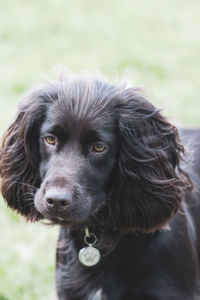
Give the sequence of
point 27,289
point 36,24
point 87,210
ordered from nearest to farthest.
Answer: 1. point 87,210
2. point 27,289
3. point 36,24

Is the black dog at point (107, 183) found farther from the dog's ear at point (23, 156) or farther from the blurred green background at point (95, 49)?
the blurred green background at point (95, 49)

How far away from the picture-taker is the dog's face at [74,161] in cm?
293

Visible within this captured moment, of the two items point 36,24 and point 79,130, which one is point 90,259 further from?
point 36,24

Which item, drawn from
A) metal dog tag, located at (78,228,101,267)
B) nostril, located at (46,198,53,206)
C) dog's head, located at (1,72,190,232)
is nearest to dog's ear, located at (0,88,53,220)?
dog's head, located at (1,72,190,232)

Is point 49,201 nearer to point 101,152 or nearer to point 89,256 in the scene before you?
point 101,152

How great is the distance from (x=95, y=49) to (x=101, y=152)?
600cm

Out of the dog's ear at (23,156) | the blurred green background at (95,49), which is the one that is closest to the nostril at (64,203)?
the dog's ear at (23,156)

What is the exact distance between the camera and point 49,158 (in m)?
3.12

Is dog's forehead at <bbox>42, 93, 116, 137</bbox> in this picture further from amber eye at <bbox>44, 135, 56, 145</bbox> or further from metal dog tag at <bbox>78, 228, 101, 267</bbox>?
metal dog tag at <bbox>78, 228, 101, 267</bbox>

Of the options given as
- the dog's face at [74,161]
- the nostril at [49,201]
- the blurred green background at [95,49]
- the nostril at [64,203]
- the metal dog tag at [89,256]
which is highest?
the blurred green background at [95,49]

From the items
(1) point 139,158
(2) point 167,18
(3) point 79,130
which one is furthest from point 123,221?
(2) point 167,18

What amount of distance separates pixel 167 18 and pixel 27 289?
7.30m

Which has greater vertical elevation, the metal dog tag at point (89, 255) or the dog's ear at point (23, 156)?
the dog's ear at point (23, 156)

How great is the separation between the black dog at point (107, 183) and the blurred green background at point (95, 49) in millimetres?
1214
